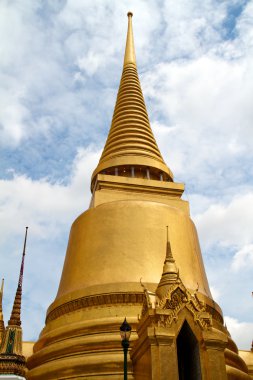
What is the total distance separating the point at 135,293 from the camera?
1338cm

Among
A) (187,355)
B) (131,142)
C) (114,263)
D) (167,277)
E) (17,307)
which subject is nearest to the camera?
(187,355)

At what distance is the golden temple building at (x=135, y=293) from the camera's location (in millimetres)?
10438

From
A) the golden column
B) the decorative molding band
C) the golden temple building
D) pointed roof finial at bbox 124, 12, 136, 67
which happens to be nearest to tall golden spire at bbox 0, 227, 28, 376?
the golden temple building

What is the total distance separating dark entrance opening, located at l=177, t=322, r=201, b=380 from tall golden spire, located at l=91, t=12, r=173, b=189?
9513mm

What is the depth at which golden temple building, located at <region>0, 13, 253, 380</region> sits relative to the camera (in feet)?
34.2

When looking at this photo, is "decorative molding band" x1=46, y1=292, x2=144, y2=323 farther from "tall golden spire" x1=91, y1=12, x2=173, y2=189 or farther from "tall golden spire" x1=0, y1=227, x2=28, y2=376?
"tall golden spire" x1=91, y1=12, x2=173, y2=189

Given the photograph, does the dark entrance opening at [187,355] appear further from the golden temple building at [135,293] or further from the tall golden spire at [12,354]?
the tall golden spire at [12,354]

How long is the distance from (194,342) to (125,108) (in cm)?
1399

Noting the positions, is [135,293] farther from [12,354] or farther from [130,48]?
[130,48]

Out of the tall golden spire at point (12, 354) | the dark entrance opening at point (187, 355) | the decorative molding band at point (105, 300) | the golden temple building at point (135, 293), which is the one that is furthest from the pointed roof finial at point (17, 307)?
the dark entrance opening at point (187, 355)

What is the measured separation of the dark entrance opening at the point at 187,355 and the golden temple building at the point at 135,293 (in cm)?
2

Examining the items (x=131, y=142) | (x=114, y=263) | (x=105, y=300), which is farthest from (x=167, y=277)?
(x=131, y=142)

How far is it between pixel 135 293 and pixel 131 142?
865cm

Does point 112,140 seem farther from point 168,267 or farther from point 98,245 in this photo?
point 168,267
